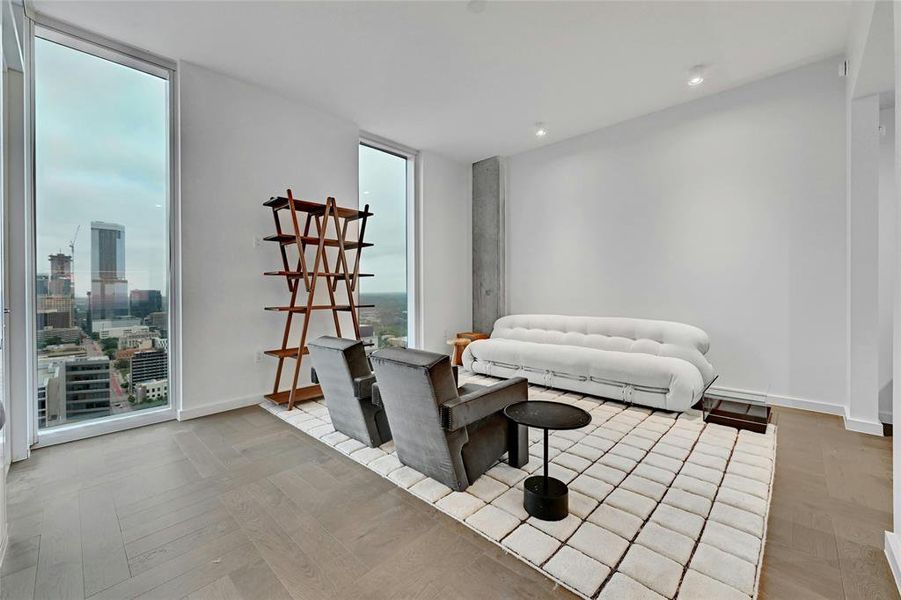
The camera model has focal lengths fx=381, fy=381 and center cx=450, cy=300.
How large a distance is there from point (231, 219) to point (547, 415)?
11.3 ft

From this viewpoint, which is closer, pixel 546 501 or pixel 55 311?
pixel 546 501

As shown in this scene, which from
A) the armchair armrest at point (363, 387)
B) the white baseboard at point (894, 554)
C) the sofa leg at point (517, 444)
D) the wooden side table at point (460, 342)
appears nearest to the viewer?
the white baseboard at point (894, 554)

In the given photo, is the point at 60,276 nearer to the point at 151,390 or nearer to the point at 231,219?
the point at 151,390

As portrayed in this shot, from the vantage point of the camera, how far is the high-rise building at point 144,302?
10.9 feet

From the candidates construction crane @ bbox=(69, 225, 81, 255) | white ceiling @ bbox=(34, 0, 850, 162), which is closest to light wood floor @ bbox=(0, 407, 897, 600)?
construction crane @ bbox=(69, 225, 81, 255)

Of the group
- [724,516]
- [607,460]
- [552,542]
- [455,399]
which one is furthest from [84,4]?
[724,516]

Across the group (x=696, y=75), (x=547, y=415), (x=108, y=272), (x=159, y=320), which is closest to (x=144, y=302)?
(x=159, y=320)

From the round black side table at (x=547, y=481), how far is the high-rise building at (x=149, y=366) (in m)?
3.20

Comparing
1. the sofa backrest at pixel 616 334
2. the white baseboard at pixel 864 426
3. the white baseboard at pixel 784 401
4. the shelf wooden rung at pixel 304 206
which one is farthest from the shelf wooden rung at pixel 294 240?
the white baseboard at pixel 864 426

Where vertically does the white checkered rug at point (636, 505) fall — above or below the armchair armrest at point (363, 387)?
below

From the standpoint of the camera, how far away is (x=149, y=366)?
11.1 feet

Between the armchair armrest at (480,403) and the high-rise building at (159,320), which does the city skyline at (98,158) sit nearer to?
the high-rise building at (159,320)

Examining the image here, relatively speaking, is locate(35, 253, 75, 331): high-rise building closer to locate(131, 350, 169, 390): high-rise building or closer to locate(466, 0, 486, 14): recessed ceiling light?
locate(131, 350, 169, 390): high-rise building

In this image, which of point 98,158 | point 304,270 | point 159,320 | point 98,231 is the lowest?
point 159,320
